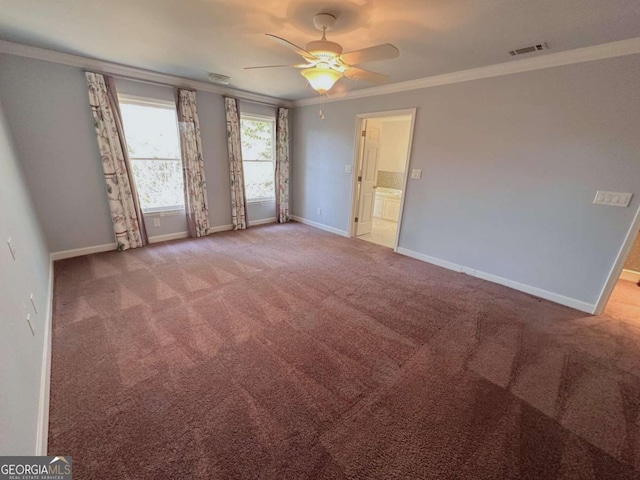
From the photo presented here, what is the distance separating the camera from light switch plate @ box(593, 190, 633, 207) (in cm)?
237

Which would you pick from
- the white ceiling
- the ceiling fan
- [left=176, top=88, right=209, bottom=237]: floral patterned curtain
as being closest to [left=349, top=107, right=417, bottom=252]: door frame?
the white ceiling

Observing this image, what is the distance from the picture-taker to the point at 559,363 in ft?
6.64

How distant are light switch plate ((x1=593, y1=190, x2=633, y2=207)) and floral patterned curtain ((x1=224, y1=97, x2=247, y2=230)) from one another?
4.93m

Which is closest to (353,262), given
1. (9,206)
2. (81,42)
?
(9,206)

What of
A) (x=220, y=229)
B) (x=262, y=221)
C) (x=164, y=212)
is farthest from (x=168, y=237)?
(x=262, y=221)

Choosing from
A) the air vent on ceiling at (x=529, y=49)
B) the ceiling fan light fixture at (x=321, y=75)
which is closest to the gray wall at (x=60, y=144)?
the ceiling fan light fixture at (x=321, y=75)

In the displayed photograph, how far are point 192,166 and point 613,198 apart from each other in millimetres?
5318

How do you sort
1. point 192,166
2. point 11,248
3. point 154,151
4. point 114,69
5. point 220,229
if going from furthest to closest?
point 220,229 < point 192,166 < point 154,151 < point 114,69 < point 11,248

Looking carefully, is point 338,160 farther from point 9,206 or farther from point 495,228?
point 9,206

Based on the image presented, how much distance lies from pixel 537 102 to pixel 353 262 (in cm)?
277

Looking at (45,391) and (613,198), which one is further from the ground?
(613,198)

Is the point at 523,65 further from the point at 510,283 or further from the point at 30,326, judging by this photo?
the point at 30,326

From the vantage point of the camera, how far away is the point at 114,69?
3322 mm

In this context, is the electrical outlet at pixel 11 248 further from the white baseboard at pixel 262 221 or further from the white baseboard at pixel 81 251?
the white baseboard at pixel 262 221
